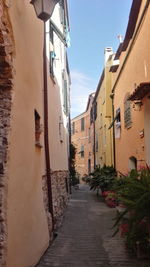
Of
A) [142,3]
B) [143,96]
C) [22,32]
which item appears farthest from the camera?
[142,3]

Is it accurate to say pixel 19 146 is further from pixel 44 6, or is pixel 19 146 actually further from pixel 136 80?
pixel 136 80

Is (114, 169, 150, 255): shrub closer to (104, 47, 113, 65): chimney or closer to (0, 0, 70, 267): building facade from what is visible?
(0, 0, 70, 267): building facade

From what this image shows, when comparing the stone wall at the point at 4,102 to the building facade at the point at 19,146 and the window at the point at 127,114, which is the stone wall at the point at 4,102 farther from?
the window at the point at 127,114

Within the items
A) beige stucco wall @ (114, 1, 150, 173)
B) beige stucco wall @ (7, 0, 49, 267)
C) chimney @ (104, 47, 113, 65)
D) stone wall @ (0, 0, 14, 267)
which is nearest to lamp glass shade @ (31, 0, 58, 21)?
beige stucco wall @ (7, 0, 49, 267)

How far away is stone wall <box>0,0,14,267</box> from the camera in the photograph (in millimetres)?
3193

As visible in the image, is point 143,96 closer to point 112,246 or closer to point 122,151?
point 112,246

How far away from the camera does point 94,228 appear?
7.02 m

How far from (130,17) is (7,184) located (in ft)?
22.7

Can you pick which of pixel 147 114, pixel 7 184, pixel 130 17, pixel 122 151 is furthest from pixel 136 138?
pixel 7 184

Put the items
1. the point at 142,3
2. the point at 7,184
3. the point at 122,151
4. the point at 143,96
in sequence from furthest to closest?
the point at 122,151, the point at 142,3, the point at 143,96, the point at 7,184

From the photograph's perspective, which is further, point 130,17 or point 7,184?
point 130,17

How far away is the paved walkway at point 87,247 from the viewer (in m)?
4.46

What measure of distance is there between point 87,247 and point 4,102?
3357 mm

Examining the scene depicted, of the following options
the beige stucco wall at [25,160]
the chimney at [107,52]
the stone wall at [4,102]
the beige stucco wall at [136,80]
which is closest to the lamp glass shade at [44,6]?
the beige stucco wall at [25,160]
